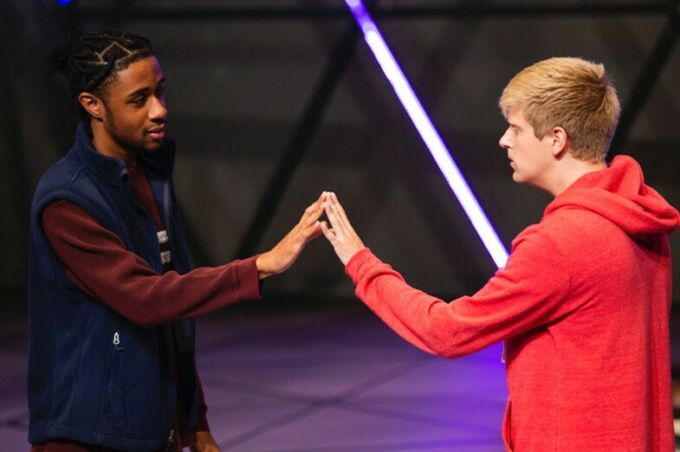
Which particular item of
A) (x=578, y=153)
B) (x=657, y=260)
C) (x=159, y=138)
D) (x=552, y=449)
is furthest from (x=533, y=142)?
(x=159, y=138)

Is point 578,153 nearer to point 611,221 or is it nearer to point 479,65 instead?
point 611,221

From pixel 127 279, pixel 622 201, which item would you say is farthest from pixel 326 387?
pixel 622 201

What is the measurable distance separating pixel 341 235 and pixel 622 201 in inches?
25.0

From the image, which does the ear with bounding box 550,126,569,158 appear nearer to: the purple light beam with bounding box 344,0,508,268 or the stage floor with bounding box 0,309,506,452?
the stage floor with bounding box 0,309,506,452

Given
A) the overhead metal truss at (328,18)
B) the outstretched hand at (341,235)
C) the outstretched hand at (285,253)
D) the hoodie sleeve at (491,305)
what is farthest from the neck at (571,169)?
the overhead metal truss at (328,18)

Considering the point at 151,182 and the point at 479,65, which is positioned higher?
the point at 479,65

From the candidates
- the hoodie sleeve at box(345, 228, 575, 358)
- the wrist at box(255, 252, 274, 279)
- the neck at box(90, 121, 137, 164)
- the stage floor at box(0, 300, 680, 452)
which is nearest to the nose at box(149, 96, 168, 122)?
the neck at box(90, 121, 137, 164)

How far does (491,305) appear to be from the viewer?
6.98ft

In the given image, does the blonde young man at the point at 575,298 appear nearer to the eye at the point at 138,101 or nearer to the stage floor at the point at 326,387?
the eye at the point at 138,101

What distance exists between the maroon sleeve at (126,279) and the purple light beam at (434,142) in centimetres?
478

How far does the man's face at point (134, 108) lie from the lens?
2592 millimetres

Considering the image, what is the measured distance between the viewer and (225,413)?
205 inches

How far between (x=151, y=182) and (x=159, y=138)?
0.14 meters

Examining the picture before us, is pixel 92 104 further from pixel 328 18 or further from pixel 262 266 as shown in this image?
pixel 328 18
